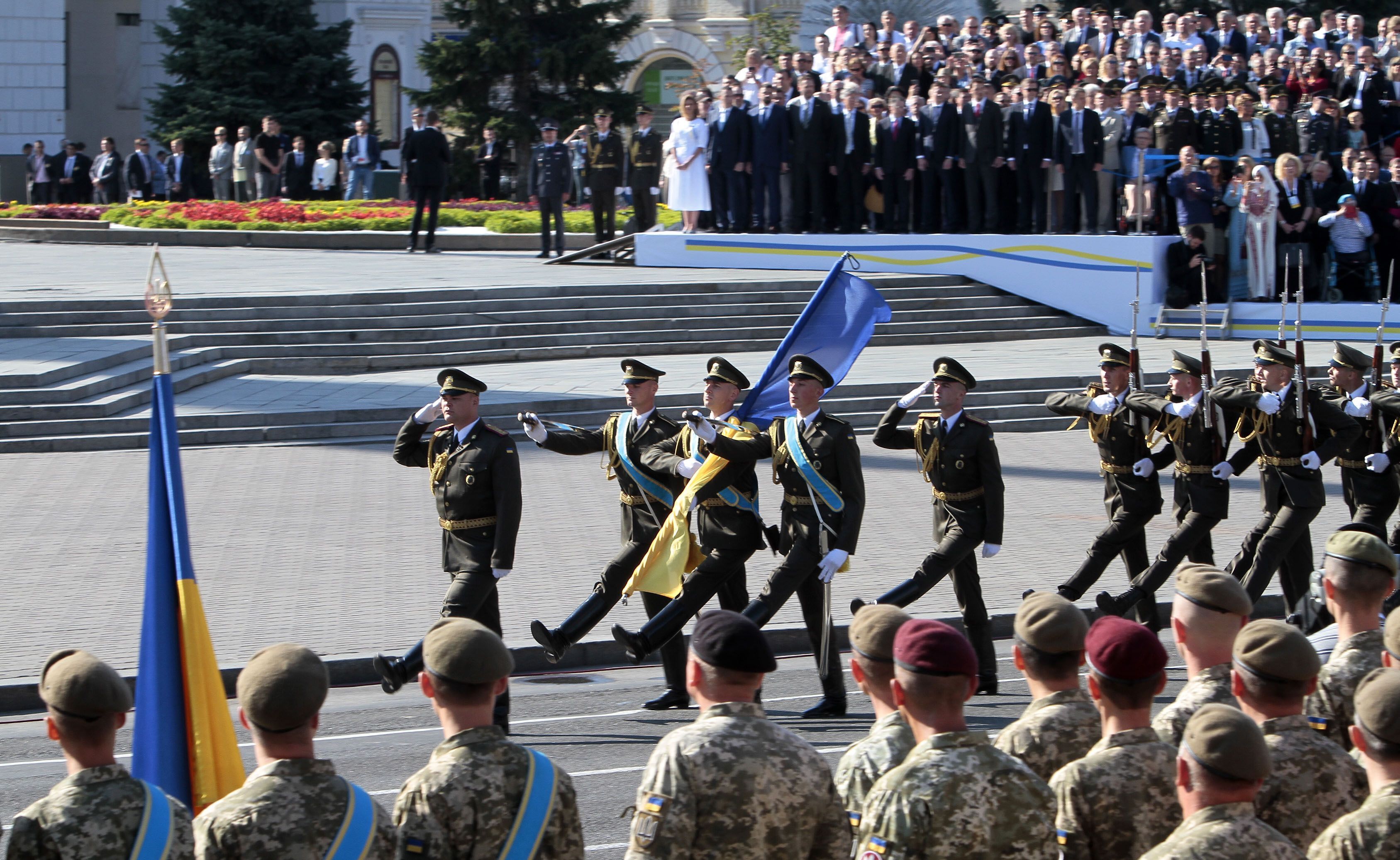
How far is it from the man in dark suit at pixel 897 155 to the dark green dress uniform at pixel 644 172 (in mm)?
3673

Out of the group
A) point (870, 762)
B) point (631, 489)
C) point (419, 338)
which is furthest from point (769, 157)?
point (870, 762)

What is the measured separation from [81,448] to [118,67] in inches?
1344

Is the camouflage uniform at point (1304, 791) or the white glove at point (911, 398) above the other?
the white glove at point (911, 398)

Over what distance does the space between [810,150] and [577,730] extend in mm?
15052

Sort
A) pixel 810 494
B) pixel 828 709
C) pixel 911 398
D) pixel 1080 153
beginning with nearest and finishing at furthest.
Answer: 1. pixel 828 709
2. pixel 810 494
3. pixel 911 398
4. pixel 1080 153

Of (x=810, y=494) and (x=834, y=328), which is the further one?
(x=834, y=328)

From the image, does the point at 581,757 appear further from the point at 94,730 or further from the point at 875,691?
the point at 94,730

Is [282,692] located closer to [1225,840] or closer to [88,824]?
[88,824]

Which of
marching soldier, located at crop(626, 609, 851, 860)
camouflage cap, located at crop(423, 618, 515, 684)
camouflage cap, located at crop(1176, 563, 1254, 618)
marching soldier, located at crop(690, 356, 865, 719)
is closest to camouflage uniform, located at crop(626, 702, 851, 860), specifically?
marching soldier, located at crop(626, 609, 851, 860)

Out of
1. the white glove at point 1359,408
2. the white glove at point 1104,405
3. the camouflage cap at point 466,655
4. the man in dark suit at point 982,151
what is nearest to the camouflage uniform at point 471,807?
the camouflage cap at point 466,655

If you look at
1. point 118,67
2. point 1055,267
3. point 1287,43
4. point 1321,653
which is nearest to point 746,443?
point 1321,653

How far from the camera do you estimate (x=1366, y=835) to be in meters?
3.84

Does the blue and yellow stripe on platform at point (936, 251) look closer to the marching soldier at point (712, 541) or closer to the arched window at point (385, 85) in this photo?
the marching soldier at point (712, 541)

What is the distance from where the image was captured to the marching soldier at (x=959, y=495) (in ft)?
30.5
